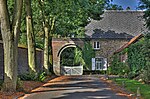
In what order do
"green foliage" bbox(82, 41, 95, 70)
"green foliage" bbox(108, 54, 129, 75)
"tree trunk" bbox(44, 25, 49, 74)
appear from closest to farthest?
"tree trunk" bbox(44, 25, 49, 74) → "green foliage" bbox(108, 54, 129, 75) → "green foliage" bbox(82, 41, 95, 70)

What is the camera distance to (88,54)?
54.7 metres

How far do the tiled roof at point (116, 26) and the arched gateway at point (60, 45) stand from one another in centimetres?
207

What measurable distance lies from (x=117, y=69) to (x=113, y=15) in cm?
1195

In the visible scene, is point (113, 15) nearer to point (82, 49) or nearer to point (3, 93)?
point (82, 49)

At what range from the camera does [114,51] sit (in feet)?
180

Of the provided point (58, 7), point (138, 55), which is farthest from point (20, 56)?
point (138, 55)

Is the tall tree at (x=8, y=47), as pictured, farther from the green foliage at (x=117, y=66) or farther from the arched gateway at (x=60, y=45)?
the arched gateway at (x=60, y=45)

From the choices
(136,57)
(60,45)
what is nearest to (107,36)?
(60,45)

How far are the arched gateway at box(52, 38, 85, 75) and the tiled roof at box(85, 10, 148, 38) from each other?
6.79ft

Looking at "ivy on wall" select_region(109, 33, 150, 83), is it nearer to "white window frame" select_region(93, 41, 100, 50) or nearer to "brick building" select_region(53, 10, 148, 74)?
"brick building" select_region(53, 10, 148, 74)

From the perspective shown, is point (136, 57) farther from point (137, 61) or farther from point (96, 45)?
point (96, 45)

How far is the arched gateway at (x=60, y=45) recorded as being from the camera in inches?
2170

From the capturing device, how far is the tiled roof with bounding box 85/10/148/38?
5530cm

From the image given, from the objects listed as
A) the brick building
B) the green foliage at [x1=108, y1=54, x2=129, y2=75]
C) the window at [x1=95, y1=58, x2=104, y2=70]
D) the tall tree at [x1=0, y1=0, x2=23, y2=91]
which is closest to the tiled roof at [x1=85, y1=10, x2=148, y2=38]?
the brick building
